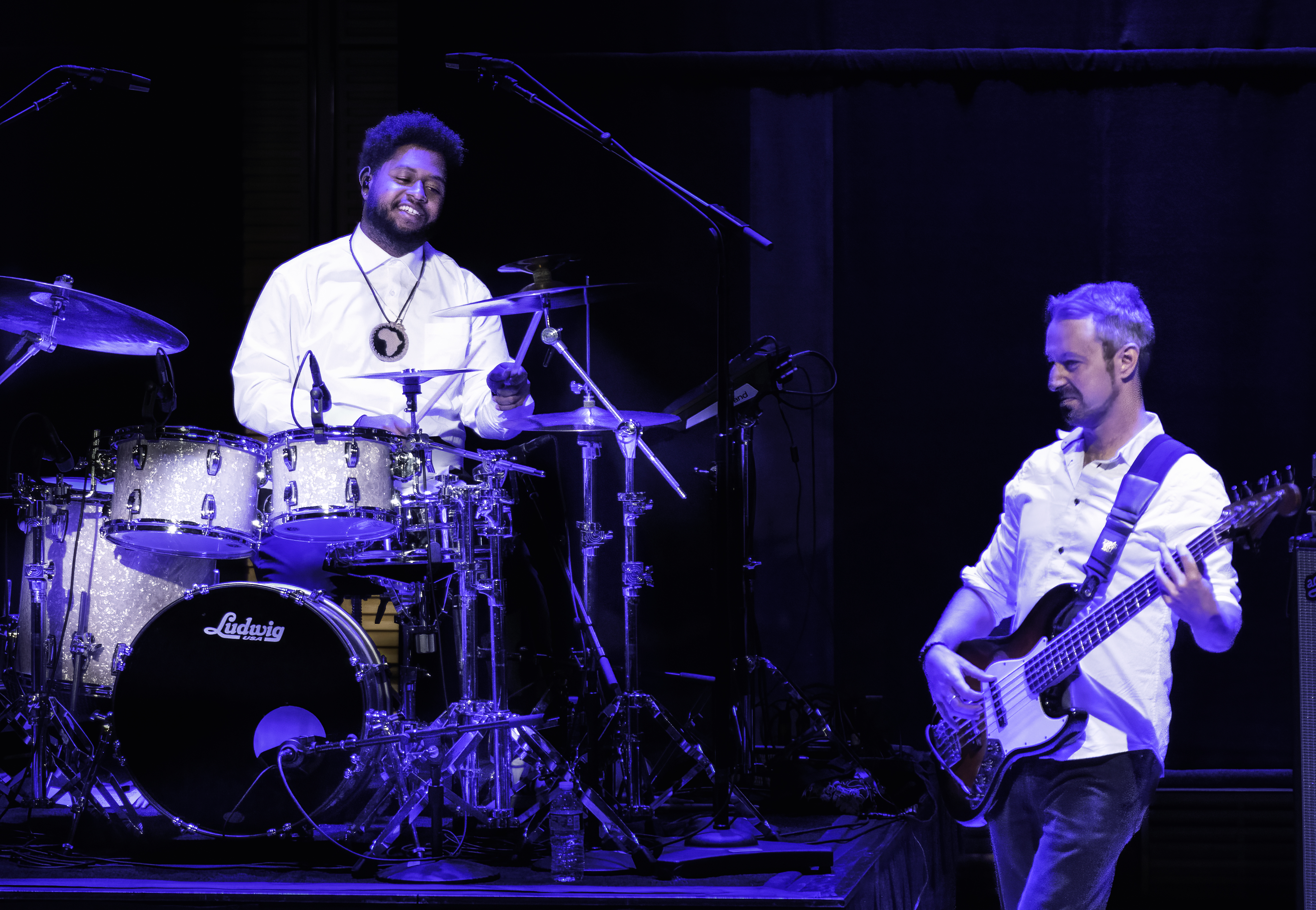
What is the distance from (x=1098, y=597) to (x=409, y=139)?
2883 mm

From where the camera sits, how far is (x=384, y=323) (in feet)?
13.5

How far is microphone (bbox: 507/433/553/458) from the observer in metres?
3.92

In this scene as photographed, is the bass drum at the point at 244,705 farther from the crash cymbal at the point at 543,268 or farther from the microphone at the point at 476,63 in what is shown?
the microphone at the point at 476,63

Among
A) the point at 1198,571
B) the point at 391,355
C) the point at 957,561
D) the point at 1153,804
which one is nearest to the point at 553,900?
the point at 1198,571

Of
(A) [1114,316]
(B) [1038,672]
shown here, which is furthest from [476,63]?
(B) [1038,672]

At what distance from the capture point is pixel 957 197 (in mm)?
4816

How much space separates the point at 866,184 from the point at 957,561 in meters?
1.60

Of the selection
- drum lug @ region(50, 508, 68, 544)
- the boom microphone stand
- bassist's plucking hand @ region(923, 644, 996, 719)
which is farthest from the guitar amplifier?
drum lug @ region(50, 508, 68, 544)

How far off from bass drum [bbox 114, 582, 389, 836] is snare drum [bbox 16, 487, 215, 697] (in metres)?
0.32

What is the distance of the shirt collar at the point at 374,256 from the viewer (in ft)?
13.9

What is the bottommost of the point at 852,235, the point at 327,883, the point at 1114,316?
the point at 327,883

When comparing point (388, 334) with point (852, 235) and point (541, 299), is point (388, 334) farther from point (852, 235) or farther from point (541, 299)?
point (852, 235)

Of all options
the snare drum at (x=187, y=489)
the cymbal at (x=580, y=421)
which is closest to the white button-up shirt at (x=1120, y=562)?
the cymbal at (x=580, y=421)

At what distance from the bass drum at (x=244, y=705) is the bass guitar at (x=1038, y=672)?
61.5 inches
